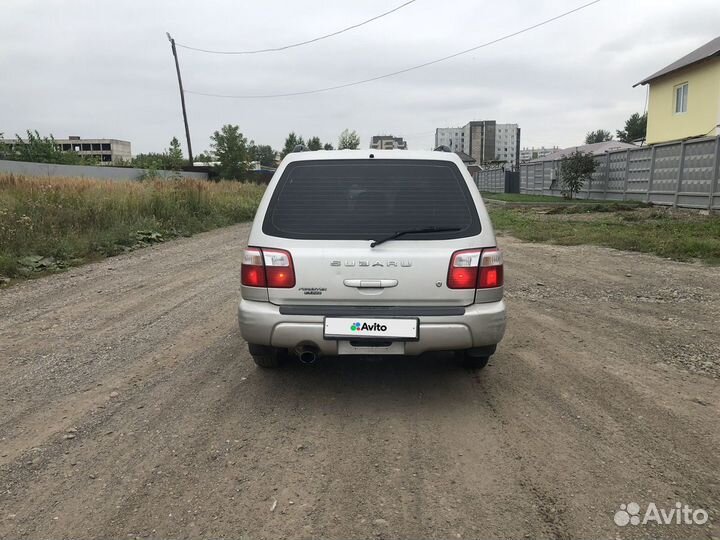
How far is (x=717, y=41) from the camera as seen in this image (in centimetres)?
2211

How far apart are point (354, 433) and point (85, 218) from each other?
10.7 meters

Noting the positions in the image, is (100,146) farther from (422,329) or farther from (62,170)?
(422,329)

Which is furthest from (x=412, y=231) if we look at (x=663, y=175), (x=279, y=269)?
(x=663, y=175)

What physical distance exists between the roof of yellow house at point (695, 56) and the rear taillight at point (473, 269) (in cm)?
2190

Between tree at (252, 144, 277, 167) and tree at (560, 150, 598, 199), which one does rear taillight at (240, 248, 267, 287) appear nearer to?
tree at (560, 150, 598, 199)

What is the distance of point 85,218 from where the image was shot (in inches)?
462

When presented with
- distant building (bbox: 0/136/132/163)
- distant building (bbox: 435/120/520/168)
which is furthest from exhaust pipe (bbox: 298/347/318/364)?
distant building (bbox: 0/136/132/163)

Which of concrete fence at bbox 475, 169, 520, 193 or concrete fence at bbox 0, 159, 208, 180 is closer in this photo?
concrete fence at bbox 0, 159, 208, 180

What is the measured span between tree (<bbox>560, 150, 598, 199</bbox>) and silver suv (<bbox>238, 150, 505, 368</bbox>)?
21.9 metres

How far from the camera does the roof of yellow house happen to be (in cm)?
2044

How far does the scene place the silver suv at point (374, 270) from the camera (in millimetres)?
3342

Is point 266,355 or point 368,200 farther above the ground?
point 368,200

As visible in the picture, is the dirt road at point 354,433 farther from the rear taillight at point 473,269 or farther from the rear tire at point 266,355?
the rear taillight at point 473,269

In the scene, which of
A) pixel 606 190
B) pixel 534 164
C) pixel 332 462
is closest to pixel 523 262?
pixel 332 462
